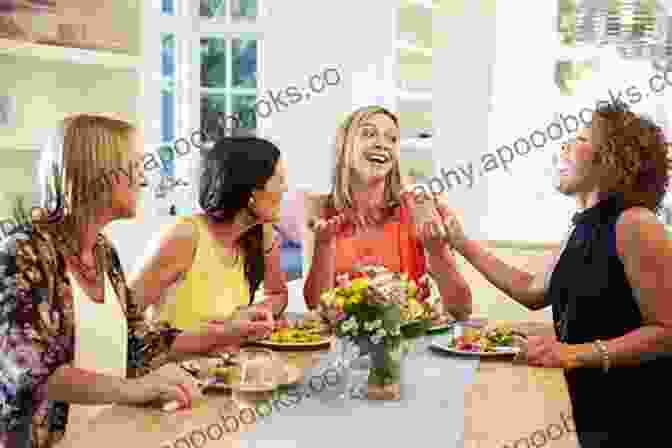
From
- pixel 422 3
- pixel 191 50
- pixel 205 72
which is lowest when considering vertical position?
pixel 205 72

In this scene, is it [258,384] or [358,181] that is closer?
[258,384]

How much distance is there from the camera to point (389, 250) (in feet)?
8.04

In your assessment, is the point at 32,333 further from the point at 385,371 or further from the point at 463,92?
the point at 463,92

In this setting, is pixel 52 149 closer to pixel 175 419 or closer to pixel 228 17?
pixel 175 419

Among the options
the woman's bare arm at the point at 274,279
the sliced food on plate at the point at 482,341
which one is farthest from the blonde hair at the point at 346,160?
the sliced food on plate at the point at 482,341

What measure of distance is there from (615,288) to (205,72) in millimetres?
3991

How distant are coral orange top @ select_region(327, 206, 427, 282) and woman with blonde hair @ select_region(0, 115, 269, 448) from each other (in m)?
0.86

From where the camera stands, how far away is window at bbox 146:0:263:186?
5.14 meters

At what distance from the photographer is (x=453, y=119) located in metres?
4.88

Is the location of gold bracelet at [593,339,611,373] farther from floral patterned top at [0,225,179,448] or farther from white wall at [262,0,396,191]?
white wall at [262,0,396,191]

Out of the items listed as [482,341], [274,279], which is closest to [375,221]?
[274,279]

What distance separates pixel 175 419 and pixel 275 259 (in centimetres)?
100

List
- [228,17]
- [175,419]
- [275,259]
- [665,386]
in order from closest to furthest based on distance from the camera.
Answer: [175,419] → [665,386] → [275,259] → [228,17]

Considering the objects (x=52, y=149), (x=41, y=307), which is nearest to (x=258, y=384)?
(x=41, y=307)
